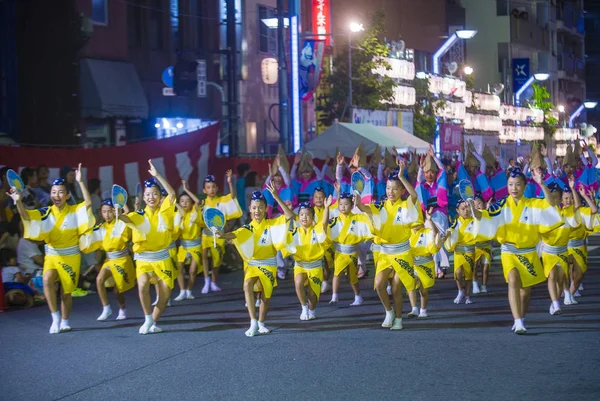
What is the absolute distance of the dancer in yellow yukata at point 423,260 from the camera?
1187 cm

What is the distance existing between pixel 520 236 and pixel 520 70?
157ft

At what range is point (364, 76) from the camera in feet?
108

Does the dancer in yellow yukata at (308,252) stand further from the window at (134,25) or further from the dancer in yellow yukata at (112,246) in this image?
the window at (134,25)

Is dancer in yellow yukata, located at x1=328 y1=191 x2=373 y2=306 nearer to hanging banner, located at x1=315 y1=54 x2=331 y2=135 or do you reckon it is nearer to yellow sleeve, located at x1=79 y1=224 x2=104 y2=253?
yellow sleeve, located at x1=79 y1=224 x2=104 y2=253

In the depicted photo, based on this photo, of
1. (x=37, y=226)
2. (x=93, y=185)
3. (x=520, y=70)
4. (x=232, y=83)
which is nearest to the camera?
(x=37, y=226)

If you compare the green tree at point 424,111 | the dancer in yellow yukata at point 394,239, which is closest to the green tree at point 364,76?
the green tree at point 424,111

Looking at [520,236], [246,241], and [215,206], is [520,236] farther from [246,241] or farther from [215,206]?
[215,206]

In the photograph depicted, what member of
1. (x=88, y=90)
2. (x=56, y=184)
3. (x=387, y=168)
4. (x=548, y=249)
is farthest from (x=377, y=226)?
(x=88, y=90)

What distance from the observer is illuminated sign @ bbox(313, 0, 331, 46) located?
30.5 meters

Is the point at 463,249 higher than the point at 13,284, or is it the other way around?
the point at 463,249

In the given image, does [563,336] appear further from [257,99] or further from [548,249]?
[257,99]

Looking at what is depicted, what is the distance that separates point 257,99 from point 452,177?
13307 millimetres

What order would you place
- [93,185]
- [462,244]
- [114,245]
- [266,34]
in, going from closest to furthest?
[114,245], [462,244], [93,185], [266,34]

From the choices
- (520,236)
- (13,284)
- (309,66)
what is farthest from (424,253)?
(309,66)
